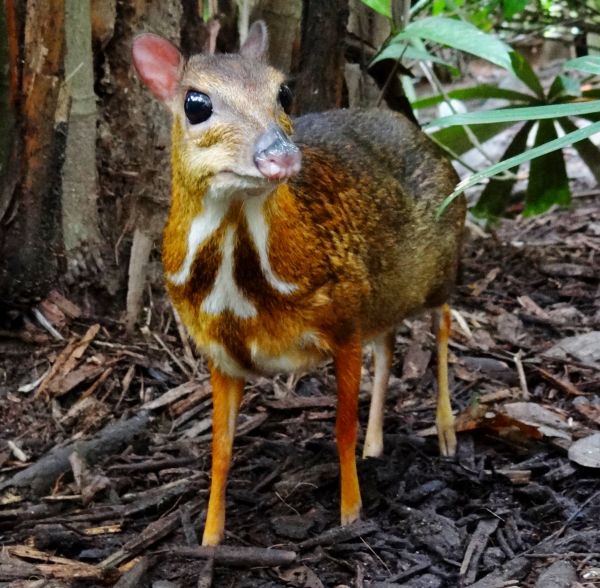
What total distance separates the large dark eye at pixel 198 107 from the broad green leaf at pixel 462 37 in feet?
4.96

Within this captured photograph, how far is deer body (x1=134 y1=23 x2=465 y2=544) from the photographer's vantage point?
3127 mm

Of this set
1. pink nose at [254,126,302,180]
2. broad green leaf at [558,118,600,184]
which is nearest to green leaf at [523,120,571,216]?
broad green leaf at [558,118,600,184]

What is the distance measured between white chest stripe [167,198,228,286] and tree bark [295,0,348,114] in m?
2.34

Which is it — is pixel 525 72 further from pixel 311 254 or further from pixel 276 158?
pixel 276 158

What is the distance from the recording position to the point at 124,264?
17.5 feet

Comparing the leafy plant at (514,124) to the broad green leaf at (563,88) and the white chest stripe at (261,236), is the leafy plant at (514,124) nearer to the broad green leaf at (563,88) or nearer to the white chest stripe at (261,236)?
the broad green leaf at (563,88)

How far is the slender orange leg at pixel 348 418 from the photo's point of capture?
12.5 feet

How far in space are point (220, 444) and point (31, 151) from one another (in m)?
1.94

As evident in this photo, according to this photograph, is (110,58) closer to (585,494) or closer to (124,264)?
(124,264)

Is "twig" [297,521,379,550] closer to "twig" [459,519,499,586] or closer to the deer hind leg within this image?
"twig" [459,519,499,586]

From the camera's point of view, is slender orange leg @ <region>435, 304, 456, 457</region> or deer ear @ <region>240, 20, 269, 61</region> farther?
slender orange leg @ <region>435, 304, 456, 457</region>

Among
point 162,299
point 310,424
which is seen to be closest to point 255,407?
point 310,424

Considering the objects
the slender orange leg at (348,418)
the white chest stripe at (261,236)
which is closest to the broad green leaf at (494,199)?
the slender orange leg at (348,418)

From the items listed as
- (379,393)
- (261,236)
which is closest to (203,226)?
(261,236)
